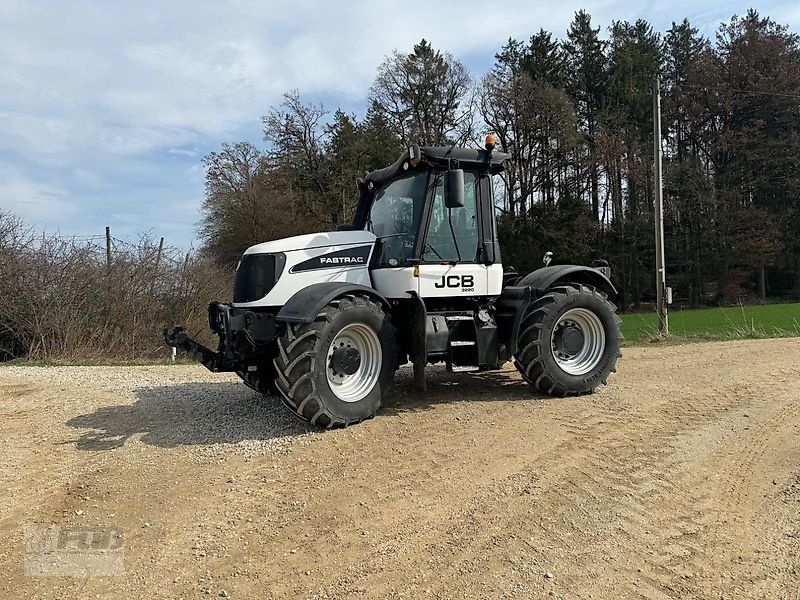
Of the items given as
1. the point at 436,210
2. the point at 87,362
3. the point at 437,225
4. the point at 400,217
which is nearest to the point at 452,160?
the point at 436,210

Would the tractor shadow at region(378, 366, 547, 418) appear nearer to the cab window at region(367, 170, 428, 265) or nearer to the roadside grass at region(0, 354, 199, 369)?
the cab window at region(367, 170, 428, 265)

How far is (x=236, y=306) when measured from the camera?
242 inches

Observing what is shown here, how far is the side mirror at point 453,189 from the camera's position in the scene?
6.01m

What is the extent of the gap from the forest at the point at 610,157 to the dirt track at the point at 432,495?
2248 centimetres

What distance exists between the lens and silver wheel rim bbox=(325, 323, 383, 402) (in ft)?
19.0

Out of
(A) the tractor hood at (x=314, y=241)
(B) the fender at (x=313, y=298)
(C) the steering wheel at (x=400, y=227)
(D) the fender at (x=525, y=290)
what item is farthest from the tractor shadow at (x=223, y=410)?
(C) the steering wheel at (x=400, y=227)

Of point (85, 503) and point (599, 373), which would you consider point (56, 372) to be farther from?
point (599, 373)

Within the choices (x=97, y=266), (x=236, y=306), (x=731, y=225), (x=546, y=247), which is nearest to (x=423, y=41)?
(x=546, y=247)

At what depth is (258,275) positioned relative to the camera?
19.9ft

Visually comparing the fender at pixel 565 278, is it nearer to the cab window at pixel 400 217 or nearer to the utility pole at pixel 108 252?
the cab window at pixel 400 217

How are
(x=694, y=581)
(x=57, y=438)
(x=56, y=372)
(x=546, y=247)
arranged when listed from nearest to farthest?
(x=694, y=581)
(x=57, y=438)
(x=56, y=372)
(x=546, y=247)

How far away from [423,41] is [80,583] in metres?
36.8

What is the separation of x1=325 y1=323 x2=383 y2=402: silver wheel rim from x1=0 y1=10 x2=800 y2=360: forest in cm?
2236

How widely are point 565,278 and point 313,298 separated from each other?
3.30 m
